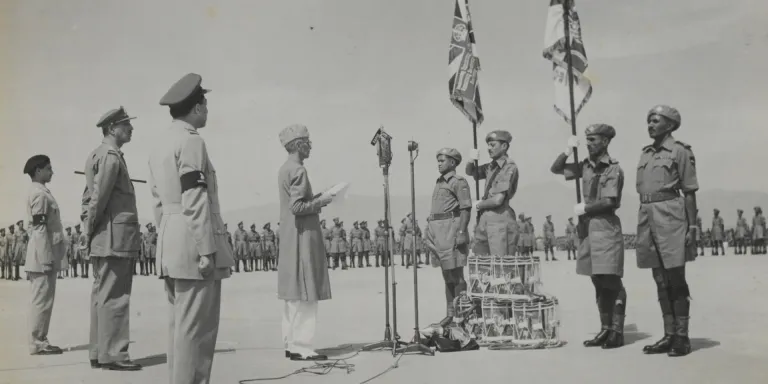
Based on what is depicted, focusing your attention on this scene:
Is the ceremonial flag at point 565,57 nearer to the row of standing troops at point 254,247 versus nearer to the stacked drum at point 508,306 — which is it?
the stacked drum at point 508,306

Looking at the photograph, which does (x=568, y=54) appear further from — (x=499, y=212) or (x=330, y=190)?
(x=330, y=190)

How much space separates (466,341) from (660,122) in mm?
2674

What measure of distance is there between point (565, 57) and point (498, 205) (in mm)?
1908

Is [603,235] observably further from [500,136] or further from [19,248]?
[19,248]

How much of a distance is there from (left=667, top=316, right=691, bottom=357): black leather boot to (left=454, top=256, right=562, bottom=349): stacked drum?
1102 mm

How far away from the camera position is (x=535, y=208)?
228 ft

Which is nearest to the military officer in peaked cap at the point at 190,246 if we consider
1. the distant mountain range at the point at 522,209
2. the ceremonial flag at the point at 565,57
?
the ceremonial flag at the point at 565,57

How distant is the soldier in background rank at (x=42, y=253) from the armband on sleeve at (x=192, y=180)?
354 centimetres

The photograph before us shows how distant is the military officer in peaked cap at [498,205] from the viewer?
6965 mm

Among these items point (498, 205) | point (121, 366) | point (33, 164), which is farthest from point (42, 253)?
point (498, 205)

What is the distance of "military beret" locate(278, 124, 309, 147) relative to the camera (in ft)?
20.8

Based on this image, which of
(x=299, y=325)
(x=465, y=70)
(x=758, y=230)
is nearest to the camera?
(x=299, y=325)

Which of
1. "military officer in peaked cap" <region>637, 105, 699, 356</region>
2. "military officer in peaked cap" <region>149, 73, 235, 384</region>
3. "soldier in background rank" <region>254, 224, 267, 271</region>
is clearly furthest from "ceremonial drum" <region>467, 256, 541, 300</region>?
"soldier in background rank" <region>254, 224, 267, 271</region>

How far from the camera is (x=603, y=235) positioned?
6453mm
